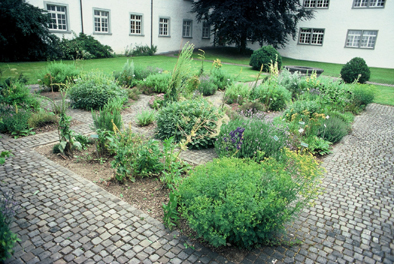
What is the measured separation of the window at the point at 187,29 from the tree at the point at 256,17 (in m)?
1.69

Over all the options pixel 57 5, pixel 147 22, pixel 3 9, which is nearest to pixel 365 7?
pixel 147 22

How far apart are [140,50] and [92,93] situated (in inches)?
656

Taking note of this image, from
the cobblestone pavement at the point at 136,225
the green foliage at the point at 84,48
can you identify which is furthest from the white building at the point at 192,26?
the cobblestone pavement at the point at 136,225

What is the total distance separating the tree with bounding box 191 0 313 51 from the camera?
24281 millimetres

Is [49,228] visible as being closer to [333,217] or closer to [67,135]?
[67,135]

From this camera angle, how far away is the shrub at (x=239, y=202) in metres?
2.73

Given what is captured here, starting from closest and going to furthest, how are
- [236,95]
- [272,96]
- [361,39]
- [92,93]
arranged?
[92,93] → [272,96] → [236,95] → [361,39]

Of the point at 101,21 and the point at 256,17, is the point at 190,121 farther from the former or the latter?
the point at 256,17

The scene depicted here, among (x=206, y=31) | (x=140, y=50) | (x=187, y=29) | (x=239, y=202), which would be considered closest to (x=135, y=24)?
(x=140, y=50)

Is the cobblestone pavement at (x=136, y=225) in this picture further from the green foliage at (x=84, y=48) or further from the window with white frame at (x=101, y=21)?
the window with white frame at (x=101, y=21)

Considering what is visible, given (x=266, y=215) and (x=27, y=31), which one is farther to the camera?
(x=27, y=31)

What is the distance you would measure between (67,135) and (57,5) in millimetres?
16771

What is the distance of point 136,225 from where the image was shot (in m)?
3.29

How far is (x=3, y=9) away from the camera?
14.5 metres
